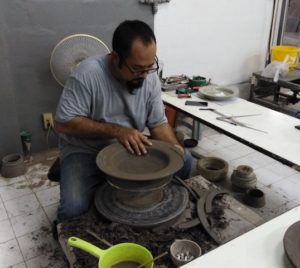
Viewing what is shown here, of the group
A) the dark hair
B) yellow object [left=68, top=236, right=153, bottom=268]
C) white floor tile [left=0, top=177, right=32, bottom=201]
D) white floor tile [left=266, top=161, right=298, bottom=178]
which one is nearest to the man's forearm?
the dark hair

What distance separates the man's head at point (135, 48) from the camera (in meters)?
1.58

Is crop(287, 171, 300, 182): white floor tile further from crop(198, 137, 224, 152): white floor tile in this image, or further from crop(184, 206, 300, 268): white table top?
crop(184, 206, 300, 268): white table top

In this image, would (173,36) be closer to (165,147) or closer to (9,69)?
(9,69)

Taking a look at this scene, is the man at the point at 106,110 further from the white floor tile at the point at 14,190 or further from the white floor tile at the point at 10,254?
the white floor tile at the point at 14,190

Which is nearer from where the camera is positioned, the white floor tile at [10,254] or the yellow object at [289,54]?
the white floor tile at [10,254]

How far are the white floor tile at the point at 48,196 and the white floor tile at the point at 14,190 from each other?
0.11 metres

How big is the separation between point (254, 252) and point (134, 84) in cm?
108

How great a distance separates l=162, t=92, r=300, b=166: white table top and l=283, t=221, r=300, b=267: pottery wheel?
0.71 meters

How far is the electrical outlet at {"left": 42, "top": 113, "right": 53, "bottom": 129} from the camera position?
3004 millimetres

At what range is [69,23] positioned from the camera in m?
2.83

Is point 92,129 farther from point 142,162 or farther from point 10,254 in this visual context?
point 10,254

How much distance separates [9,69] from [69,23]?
64 centimetres

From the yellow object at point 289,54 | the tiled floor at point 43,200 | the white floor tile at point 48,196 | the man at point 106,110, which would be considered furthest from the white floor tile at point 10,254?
the yellow object at point 289,54

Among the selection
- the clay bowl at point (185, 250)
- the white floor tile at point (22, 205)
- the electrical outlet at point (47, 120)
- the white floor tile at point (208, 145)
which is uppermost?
the clay bowl at point (185, 250)
